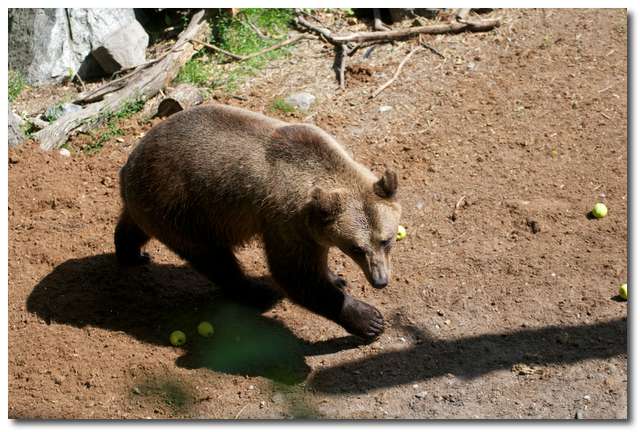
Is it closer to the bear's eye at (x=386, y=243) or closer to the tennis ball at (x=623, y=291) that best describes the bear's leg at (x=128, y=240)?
the bear's eye at (x=386, y=243)

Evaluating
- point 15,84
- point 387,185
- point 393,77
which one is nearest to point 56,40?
point 15,84

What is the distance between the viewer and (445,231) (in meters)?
7.83

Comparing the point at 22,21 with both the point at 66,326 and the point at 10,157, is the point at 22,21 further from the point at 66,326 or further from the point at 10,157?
the point at 66,326

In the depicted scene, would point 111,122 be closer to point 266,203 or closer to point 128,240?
point 128,240

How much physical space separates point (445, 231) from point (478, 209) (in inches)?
18.0

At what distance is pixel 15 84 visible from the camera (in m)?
11.1

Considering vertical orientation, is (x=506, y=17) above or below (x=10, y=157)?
above

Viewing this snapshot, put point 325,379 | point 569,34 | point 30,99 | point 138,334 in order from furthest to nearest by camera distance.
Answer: point 30,99 → point 569,34 → point 138,334 → point 325,379

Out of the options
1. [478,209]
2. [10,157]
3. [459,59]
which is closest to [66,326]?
[10,157]

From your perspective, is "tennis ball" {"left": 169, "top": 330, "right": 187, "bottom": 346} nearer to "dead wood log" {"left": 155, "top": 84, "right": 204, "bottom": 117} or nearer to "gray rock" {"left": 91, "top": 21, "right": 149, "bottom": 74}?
"dead wood log" {"left": 155, "top": 84, "right": 204, "bottom": 117}

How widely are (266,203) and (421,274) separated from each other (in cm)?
181

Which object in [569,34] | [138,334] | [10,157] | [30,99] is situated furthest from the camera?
[30,99]

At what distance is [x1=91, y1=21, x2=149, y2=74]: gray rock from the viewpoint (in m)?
10.8

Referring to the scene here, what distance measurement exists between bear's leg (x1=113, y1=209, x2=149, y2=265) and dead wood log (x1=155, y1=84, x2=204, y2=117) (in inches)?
105
